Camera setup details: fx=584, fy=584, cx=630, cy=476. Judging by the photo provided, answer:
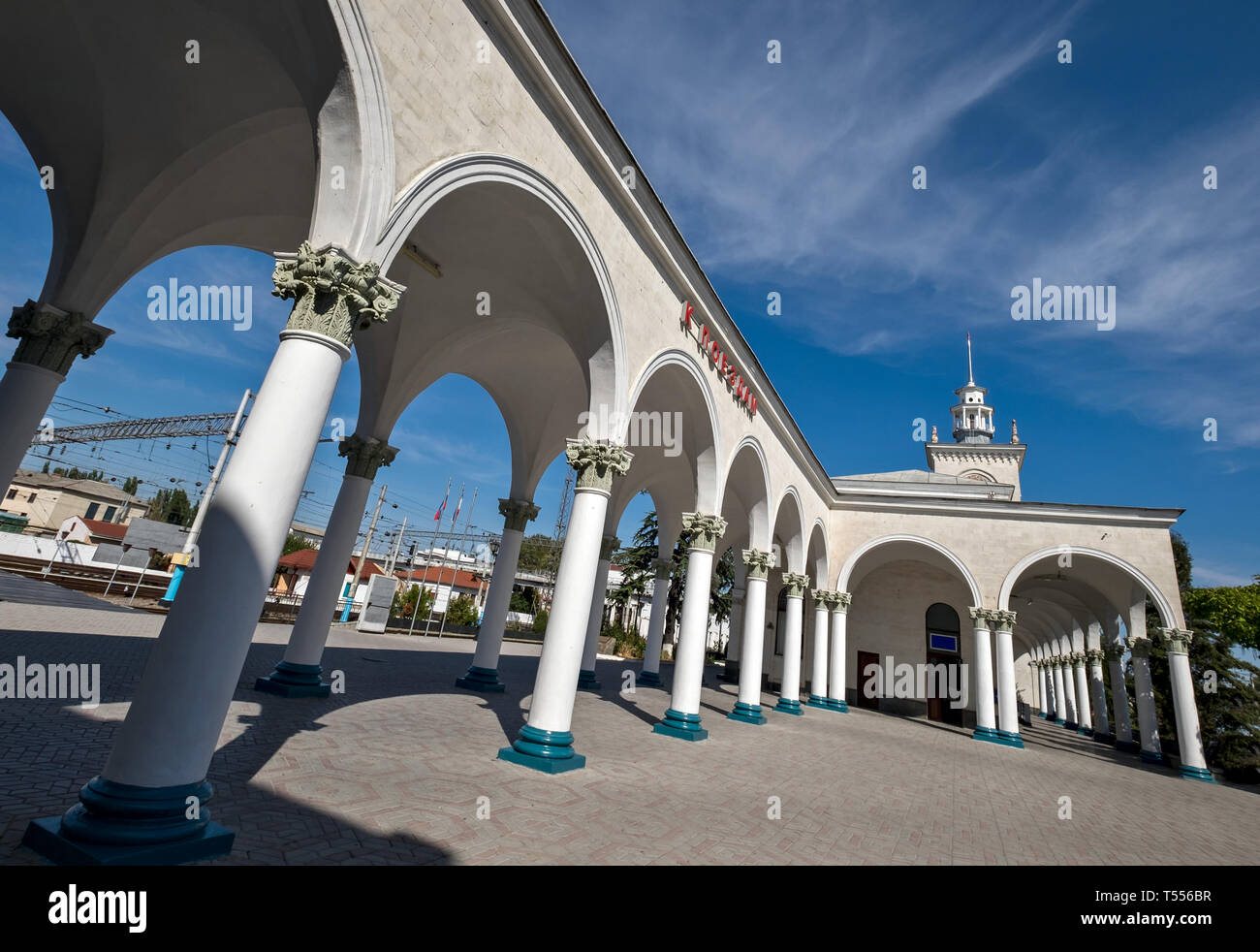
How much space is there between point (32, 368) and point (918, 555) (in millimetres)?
22432

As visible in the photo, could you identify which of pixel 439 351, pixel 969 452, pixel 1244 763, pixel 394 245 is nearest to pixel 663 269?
pixel 439 351

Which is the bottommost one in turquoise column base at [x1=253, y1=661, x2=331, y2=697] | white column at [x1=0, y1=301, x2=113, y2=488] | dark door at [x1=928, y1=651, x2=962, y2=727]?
turquoise column base at [x1=253, y1=661, x2=331, y2=697]

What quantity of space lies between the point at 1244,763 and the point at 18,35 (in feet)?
89.6

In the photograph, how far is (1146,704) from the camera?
57.1ft

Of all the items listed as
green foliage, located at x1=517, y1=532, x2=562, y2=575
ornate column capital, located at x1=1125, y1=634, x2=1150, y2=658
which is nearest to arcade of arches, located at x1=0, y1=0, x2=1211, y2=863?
ornate column capital, located at x1=1125, y1=634, x2=1150, y2=658

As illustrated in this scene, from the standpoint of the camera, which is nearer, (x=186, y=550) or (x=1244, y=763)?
(x=1244, y=763)

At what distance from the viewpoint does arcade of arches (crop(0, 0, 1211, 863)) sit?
12.4 feet

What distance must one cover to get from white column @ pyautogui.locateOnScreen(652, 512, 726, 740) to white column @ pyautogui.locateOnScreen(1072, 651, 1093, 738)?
2199cm

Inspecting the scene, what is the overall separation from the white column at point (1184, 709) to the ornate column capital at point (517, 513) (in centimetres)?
1732

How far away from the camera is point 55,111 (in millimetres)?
6762

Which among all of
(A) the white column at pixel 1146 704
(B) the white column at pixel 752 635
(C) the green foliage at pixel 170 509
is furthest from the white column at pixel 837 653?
(C) the green foliage at pixel 170 509

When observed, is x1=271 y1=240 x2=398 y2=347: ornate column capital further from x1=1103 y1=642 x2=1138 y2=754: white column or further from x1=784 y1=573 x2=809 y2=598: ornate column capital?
x1=1103 y1=642 x2=1138 y2=754: white column

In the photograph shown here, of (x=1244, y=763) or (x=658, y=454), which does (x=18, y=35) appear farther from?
(x=1244, y=763)
